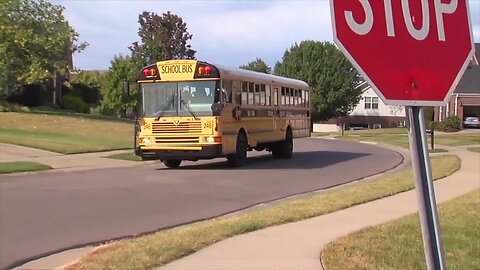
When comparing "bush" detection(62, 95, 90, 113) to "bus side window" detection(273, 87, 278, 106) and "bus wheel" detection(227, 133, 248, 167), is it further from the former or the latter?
"bus wheel" detection(227, 133, 248, 167)

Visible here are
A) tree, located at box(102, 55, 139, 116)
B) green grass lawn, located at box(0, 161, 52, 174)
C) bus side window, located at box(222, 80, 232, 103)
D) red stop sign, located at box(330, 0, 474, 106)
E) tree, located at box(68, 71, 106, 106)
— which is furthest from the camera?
tree, located at box(68, 71, 106, 106)

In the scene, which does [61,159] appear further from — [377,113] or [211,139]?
[377,113]

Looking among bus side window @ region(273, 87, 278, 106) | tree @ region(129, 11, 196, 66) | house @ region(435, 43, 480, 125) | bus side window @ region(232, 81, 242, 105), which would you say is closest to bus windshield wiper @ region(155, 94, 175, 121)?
bus side window @ region(232, 81, 242, 105)

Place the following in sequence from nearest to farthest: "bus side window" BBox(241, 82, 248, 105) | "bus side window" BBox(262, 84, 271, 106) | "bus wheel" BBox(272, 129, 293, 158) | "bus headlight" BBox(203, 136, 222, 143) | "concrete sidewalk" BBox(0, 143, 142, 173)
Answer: "bus headlight" BBox(203, 136, 222, 143)
"concrete sidewalk" BBox(0, 143, 142, 173)
"bus side window" BBox(241, 82, 248, 105)
"bus side window" BBox(262, 84, 271, 106)
"bus wheel" BBox(272, 129, 293, 158)

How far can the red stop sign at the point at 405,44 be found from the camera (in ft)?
10.8

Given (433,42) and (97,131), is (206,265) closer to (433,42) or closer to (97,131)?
→ (433,42)

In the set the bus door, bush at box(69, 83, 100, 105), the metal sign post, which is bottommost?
the metal sign post

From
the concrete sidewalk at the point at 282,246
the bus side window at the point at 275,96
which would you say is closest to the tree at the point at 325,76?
the bus side window at the point at 275,96

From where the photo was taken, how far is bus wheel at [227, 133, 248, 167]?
22344 millimetres

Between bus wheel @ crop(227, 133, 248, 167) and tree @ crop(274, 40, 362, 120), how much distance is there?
53861 millimetres

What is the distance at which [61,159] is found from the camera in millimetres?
24766

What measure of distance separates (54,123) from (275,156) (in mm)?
18539

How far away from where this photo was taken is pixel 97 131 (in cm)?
4025

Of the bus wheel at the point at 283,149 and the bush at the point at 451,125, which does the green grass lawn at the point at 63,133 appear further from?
the bush at the point at 451,125
